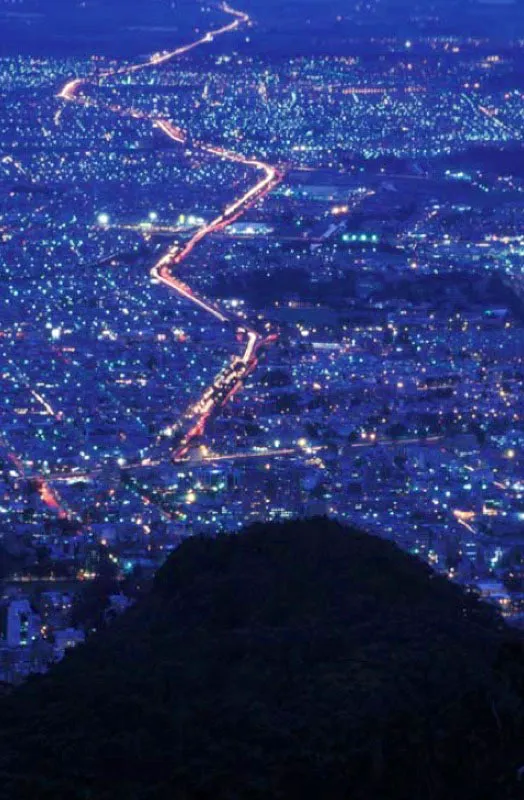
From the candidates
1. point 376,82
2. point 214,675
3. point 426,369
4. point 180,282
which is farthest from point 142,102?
point 214,675

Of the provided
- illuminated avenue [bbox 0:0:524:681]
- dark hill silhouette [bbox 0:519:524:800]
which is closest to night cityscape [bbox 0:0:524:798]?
illuminated avenue [bbox 0:0:524:681]

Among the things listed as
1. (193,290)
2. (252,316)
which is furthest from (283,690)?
(193,290)

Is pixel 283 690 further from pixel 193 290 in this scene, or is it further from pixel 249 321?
pixel 193 290

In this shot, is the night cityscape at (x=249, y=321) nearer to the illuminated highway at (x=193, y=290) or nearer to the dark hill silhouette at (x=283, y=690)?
the illuminated highway at (x=193, y=290)

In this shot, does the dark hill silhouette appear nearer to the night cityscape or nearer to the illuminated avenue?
the night cityscape

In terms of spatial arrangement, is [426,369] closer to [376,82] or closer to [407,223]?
[407,223]

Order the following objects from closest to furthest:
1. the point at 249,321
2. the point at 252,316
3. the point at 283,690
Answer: the point at 283,690 → the point at 249,321 → the point at 252,316
